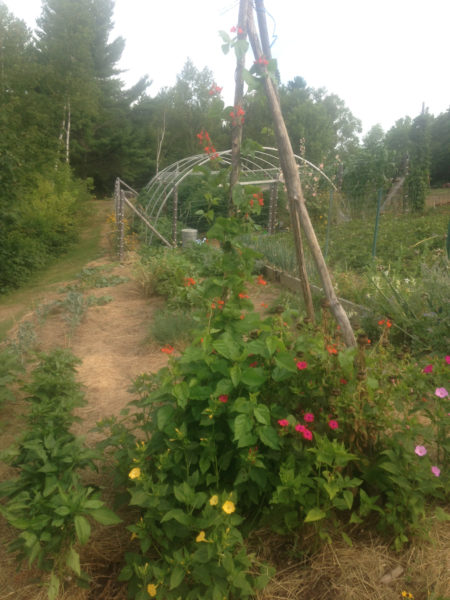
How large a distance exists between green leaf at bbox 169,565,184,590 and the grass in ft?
14.4

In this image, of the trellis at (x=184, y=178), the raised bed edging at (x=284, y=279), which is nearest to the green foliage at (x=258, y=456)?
the raised bed edging at (x=284, y=279)

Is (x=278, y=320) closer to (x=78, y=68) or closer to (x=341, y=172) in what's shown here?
(x=341, y=172)

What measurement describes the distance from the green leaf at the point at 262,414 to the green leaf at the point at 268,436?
0.10 feet

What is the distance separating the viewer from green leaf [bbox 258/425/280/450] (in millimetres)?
1773

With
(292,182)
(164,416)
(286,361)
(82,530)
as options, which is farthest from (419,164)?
(82,530)

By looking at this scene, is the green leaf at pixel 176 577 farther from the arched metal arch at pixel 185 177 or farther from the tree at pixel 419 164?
the tree at pixel 419 164

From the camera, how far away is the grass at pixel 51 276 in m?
6.98

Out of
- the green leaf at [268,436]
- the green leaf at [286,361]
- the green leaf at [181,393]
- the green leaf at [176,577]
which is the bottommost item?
the green leaf at [176,577]

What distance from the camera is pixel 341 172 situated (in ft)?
42.8

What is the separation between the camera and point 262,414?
182 cm

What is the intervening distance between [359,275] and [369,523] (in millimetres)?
4963

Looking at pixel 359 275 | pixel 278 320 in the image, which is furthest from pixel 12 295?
pixel 278 320

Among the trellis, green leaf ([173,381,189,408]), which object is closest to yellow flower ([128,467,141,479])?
green leaf ([173,381,189,408])

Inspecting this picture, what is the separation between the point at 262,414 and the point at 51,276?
361 inches
